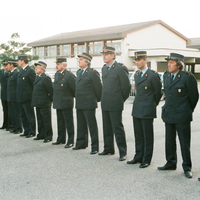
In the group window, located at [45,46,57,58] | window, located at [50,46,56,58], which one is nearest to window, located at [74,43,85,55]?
window, located at [45,46,57,58]

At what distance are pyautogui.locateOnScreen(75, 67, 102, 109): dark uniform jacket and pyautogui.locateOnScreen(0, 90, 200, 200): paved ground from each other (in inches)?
38.6

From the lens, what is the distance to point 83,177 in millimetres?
4996

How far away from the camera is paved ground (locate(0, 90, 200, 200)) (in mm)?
4285

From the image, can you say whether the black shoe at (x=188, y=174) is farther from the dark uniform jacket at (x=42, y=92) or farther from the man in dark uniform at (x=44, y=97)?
the dark uniform jacket at (x=42, y=92)

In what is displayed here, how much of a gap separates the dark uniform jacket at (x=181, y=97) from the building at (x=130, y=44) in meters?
35.9

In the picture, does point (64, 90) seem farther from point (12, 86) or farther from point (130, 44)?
point (130, 44)

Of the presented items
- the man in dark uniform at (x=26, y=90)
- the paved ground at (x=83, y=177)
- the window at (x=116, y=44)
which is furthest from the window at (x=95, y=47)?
the paved ground at (x=83, y=177)

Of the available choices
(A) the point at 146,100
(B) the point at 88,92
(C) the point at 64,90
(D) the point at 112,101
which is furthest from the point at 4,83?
(A) the point at 146,100

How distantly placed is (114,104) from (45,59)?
1906 inches

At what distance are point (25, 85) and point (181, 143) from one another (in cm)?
459

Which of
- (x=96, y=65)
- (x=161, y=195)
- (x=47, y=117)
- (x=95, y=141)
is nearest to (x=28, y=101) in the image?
(x=47, y=117)

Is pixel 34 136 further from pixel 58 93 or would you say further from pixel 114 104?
pixel 114 104

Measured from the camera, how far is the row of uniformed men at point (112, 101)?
5.11m

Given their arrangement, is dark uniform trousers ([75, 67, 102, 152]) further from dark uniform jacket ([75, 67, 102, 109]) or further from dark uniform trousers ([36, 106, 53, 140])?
dark uniform trousers ([36, 106, 53, 140])
